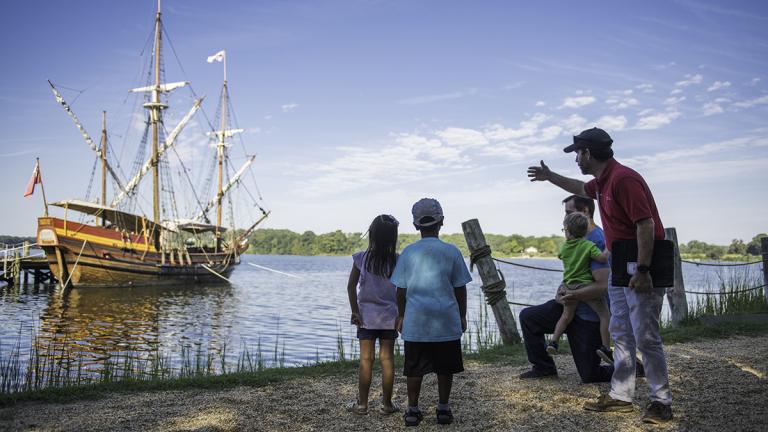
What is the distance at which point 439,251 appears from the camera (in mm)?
4266

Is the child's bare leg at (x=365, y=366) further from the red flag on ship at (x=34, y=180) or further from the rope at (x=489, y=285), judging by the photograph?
the red flag on ship at (x=34, y=180)

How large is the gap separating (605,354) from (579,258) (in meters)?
0.90

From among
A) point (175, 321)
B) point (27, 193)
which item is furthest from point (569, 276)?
point (27, 193)

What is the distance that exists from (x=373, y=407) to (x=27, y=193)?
39.5 m

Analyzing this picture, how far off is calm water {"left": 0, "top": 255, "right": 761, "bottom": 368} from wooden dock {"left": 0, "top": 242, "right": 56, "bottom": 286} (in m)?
2.39

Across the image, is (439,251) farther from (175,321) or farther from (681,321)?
(175,321)

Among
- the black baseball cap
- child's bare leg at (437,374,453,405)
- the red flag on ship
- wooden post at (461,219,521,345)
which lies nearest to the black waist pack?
the black baseball cap

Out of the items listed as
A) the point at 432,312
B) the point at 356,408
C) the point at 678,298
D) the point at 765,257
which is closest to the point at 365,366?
the point at 356,408

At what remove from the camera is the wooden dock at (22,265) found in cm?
3975

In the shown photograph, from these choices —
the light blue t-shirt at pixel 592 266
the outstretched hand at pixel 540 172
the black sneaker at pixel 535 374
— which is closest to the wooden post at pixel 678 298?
the light blue t-shirt at pixel 592 266

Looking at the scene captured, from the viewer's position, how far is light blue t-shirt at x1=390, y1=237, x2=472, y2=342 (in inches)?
165

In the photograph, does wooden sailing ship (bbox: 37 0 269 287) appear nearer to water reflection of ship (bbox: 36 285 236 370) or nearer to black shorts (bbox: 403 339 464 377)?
water reflection of ship (bbox: 36 285 236 370)

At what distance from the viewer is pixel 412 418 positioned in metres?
4.22

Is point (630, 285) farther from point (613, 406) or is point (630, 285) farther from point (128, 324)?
point (128, 324)
